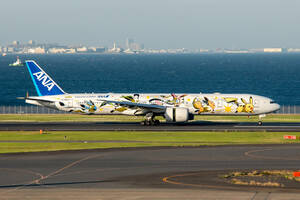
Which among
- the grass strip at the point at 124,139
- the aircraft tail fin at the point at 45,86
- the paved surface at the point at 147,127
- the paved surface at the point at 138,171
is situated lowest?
the paved surface at the point at 138,171

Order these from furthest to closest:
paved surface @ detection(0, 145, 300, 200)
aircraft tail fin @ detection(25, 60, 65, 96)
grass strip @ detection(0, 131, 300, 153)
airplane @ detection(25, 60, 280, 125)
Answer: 1. aircraft tail fin @ detection(25, 60, 65, 96)
2. airplane @ detection(25, 60, 280, 125)
3. grass strip @ detection(0, 131, 300, 153)
4. paved surface @ detection(0, 145, 300, 200)

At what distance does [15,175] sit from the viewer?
134 ft

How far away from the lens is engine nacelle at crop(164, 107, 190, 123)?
76500 mm

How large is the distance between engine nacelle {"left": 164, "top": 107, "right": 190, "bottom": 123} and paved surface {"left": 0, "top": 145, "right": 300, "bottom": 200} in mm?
20869

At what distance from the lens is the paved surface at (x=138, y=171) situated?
33.9m

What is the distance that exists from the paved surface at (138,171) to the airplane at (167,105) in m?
21.4

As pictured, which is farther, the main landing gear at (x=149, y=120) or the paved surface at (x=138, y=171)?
the main landing gear at (x=149, y=120)

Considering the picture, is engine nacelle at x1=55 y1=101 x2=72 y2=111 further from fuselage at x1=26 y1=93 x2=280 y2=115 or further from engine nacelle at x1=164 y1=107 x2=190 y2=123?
engine nacelle at x1=164 y1=107 x2=190 y2=123

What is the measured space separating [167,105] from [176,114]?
2.79 meters

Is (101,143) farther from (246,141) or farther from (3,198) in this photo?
(3,198)

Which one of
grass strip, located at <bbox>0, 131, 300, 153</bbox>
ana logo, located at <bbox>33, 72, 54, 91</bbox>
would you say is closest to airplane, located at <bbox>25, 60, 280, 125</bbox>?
ana logo, located at <bbox>33, 72, 54, 91</bbox>

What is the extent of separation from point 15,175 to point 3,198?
8.25 meters

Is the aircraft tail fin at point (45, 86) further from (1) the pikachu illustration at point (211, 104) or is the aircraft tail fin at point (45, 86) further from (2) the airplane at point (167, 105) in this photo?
(1) the pikachu illustration at point (211, 104)

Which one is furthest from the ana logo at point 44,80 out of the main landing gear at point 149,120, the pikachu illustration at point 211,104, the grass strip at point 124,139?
the pikachu illustration at point 211,104
